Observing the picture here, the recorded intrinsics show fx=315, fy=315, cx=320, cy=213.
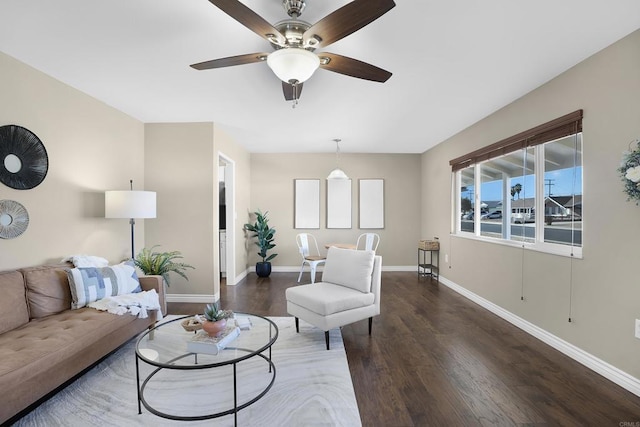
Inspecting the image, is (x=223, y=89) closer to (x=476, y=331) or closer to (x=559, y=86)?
(x=559, y=86)

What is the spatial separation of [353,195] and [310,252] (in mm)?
1503

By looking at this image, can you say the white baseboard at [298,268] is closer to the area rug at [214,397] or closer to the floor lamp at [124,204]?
the floor lamp at [124,204]

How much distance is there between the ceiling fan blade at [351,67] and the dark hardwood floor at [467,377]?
220 cm

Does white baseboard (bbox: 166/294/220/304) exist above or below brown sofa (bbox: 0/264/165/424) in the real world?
below

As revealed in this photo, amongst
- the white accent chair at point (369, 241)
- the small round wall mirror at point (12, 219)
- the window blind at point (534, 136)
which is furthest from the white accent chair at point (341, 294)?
the white accent chair at point (369, 241)

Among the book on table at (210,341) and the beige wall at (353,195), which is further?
the beige wall at (353,195)

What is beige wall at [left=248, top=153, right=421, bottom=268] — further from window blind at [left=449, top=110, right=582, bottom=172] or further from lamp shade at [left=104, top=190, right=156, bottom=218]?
lamp shade at [left=104, top=190, right=156, bottom=218]

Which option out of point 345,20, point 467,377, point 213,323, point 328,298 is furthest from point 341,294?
point 345,20

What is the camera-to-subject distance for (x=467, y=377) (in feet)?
7.80

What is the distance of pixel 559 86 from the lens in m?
2.88

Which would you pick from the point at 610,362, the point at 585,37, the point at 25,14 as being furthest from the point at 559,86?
the point at 25,14

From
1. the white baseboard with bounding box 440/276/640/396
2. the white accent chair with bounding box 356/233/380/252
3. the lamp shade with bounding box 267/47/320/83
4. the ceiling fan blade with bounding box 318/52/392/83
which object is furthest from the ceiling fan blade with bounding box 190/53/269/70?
the white accent chair with bounding box 356/233/380/252

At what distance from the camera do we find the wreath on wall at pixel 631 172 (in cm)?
203

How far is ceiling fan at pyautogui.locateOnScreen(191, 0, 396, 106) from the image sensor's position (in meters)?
1.55
